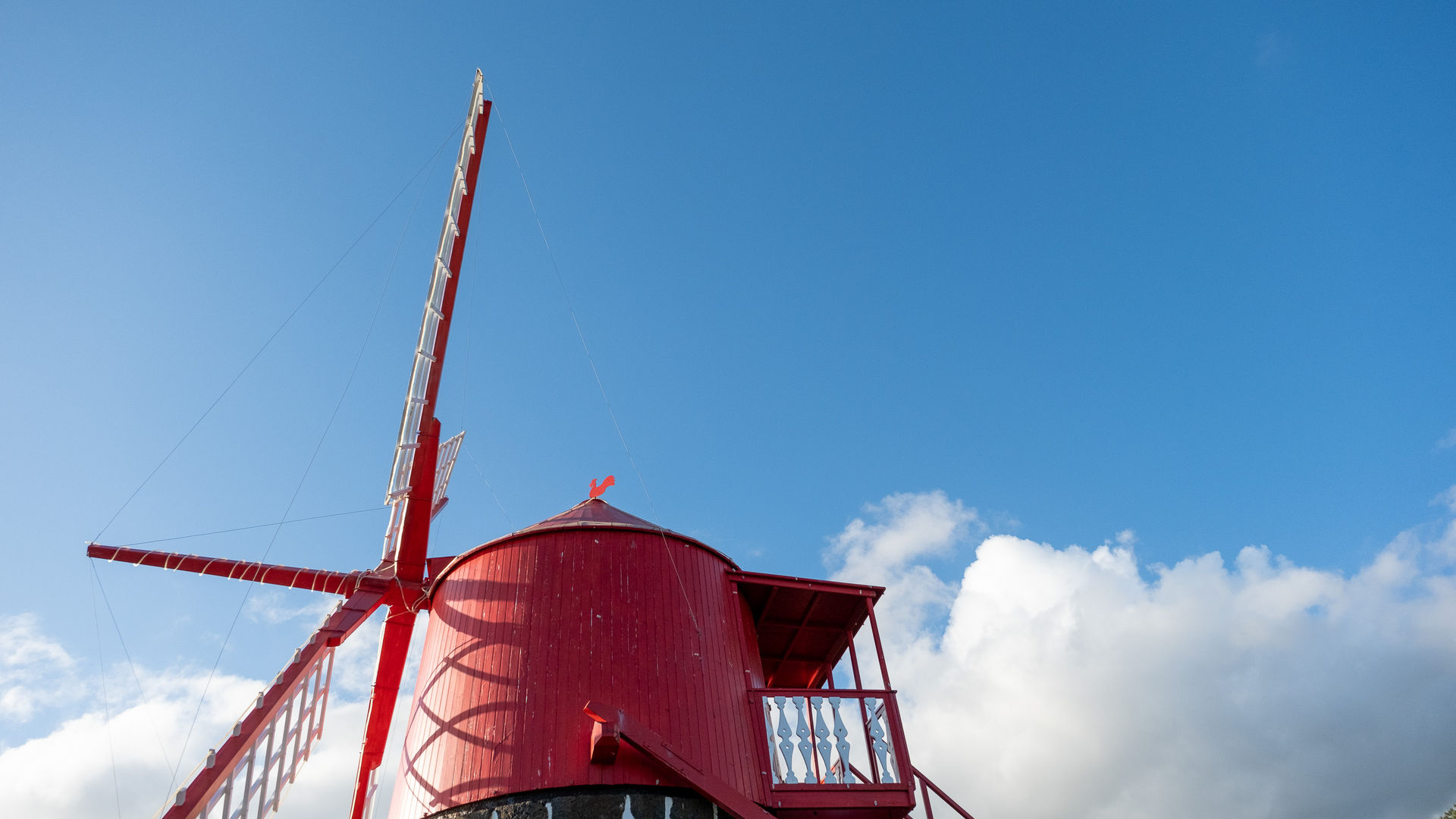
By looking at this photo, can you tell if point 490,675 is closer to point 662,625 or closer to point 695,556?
point 662,625

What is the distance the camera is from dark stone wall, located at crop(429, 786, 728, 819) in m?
10.7

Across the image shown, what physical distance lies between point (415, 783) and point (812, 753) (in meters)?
5.27

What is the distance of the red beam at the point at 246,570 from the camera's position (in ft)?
49.9

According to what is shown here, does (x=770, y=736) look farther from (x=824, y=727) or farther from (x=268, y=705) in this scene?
(x=268, y=705)

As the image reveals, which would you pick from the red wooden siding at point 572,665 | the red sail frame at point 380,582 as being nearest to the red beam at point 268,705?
the red sail frame at point 380,582

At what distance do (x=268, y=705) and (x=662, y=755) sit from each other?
245 inches

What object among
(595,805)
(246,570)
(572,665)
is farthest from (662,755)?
(246,570)

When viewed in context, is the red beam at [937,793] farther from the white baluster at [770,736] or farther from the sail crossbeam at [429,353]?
the sail crossbeam at [429,353]

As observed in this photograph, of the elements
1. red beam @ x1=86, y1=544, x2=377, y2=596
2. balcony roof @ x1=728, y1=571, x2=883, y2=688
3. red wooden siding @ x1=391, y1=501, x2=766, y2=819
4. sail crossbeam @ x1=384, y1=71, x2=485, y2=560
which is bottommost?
red wooden siding @ x1=391, y1=501, x2=766, y2=819

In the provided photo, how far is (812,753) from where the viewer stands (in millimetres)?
12164

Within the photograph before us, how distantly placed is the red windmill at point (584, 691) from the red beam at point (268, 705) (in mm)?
24

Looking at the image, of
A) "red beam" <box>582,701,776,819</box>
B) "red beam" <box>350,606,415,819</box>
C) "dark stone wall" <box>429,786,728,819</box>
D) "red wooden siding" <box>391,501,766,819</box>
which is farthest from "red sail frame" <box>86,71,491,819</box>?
"red beam" <box>582,701,776,819</box>

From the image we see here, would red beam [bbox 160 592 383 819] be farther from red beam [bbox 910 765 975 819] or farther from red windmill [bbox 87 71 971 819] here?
red beam [bbox 910 765 975 819]

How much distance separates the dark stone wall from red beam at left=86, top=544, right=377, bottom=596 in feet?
20.0
